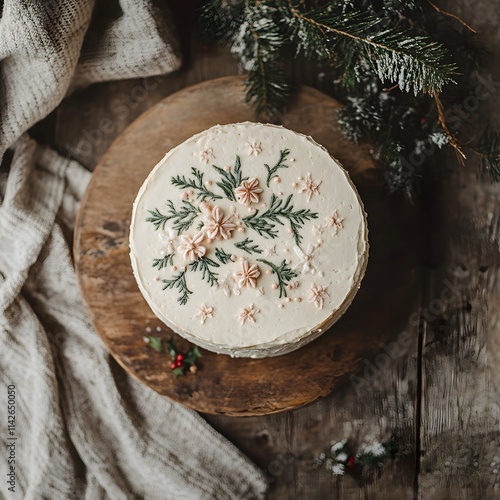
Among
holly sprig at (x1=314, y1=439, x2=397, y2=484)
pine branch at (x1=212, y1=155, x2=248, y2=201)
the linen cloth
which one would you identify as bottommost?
holly sprig at (x1=314, y1=439, x2=397, y2=484)

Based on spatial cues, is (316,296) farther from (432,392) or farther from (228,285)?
(432,392)

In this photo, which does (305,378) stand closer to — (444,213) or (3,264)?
(444,213)

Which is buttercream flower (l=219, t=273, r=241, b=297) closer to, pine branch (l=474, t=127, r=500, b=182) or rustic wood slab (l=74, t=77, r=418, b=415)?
rustic wood slab (l=74, t=77, r=418, b=415)

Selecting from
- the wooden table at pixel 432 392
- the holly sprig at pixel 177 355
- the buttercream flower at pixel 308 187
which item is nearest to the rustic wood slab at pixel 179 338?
the holly sprig at pixel 177 355

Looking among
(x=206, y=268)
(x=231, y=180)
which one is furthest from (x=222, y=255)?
(x=231, y=180)

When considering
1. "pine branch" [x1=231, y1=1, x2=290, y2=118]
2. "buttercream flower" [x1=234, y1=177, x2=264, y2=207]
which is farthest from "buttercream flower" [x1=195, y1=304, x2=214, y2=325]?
"pine branch" [x1=231, y1=1, x2=290, y2=118]
